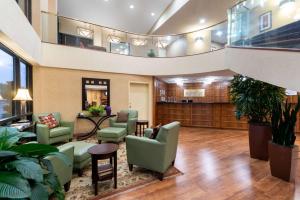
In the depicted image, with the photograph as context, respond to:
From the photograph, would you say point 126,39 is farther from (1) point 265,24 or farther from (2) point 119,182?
(2) point 119,182

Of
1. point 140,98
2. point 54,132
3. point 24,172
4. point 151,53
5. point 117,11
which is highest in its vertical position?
point 117,11

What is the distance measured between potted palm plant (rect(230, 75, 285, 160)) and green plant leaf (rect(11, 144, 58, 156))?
12.4 feet

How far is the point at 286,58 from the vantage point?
249cm

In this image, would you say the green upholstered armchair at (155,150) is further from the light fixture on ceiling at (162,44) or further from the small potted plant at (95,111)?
the light fixture on ceiling at (162,44)

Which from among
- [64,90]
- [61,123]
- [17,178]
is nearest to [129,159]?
[17,178]

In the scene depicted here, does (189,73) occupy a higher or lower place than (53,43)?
lower

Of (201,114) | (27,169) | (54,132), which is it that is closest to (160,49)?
(201,114)

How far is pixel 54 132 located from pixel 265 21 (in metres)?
5.60

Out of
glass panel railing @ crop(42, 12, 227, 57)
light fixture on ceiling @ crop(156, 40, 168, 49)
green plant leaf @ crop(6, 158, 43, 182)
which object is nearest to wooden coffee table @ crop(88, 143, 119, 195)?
green plant leaf @ crop(6, 158, 43, 182)

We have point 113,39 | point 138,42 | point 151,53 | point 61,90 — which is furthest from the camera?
point 151,53

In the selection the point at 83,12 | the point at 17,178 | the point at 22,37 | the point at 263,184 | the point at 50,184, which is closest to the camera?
the point at 17,178

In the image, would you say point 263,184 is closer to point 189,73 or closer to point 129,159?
point 129,159

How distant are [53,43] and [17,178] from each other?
564cm

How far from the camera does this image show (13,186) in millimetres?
814
